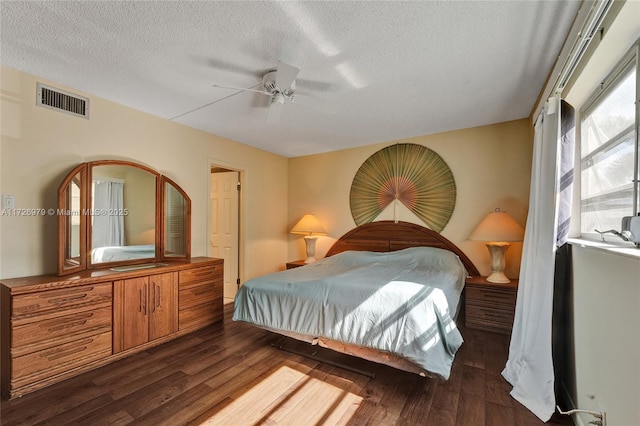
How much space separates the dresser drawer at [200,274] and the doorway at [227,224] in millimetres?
994

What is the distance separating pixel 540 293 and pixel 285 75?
2347mm

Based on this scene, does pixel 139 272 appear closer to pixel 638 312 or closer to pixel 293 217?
pixel 293 217

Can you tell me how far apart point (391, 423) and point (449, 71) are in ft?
8.26

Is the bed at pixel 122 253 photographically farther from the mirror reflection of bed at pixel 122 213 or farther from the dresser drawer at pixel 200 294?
the dresser drawer at pixel 200 294

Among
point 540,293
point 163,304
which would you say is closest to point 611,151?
point 540,293

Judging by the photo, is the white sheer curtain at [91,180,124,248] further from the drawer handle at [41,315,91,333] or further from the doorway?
the doorway

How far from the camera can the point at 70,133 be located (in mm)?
2482

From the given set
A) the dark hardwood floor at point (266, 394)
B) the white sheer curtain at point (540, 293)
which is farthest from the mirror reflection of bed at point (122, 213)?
the white sheer curtain at point (540, 293)

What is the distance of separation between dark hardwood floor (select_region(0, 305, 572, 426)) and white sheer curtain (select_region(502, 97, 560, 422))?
12cm

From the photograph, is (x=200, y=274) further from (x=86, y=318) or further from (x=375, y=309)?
(x=375, y=309)

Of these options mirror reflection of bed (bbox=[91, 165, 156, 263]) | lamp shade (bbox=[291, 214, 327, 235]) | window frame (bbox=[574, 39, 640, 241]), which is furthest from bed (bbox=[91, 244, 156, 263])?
window frame (bbox=[574, 39, 640, 241])

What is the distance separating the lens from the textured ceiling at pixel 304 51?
5.13 feet

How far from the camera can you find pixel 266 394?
194 centimetres

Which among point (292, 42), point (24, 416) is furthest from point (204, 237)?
point (292, 42)
